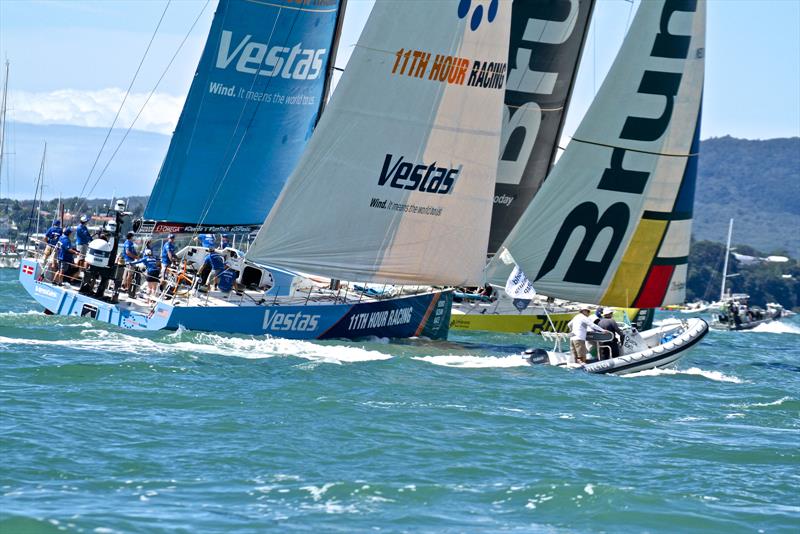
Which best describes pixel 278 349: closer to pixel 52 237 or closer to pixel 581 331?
pixel 581 331

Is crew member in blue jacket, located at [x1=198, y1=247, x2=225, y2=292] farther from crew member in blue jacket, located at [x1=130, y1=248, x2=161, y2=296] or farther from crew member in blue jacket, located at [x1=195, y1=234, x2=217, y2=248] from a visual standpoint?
crew member in blue jacket, located at [x1=195, y1=234, x2=217, y2=248]

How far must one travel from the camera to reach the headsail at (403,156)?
2077cm

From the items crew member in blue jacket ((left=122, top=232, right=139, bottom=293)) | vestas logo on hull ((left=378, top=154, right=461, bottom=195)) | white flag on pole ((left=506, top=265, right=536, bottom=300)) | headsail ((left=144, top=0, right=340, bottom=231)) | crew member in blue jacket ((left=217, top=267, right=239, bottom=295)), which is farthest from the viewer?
headsail ((left=144, top=0, right=340, bottom=231))

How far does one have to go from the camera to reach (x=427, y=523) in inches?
421

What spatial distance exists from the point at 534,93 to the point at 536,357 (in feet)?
28.9

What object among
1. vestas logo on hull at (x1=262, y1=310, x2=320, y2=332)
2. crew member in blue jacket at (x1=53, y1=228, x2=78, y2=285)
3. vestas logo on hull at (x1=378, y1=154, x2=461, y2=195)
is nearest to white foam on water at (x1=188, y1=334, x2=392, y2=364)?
vestas logo on hull at (x1=262, y1=310, x2=320, y2=332)

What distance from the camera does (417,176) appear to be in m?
21.5

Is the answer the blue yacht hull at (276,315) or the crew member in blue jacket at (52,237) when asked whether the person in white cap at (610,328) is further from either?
the crew member in blue jacket at (52,237)

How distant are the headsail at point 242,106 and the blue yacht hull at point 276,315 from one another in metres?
2.97

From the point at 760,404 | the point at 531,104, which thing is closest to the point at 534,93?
the point at 531,104

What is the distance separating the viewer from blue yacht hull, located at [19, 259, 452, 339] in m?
21.0

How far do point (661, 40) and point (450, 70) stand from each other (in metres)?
3.91

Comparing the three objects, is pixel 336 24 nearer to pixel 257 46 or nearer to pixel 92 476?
pixel 257 46

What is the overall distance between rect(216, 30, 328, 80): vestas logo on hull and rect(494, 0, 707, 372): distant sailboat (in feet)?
18.3
